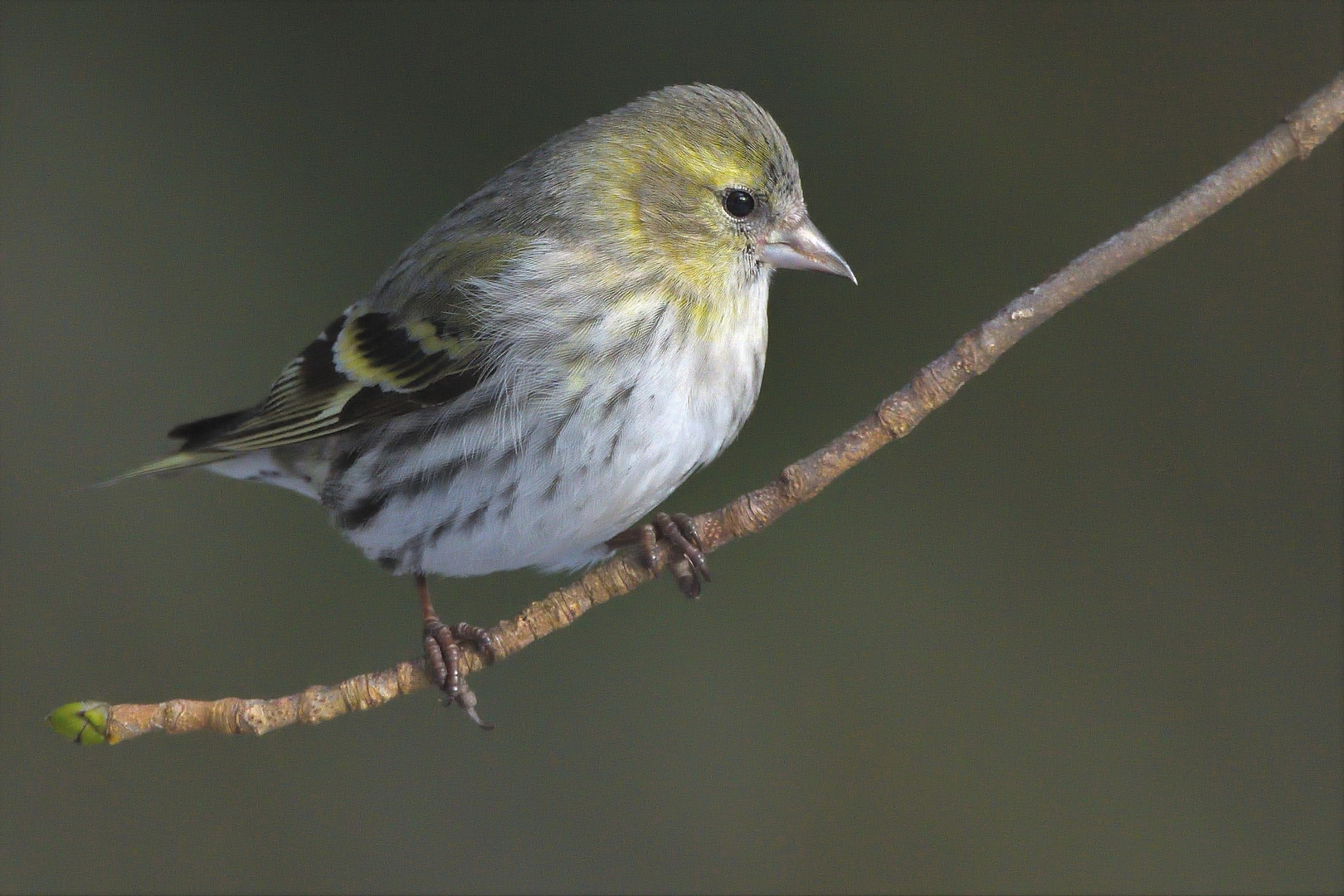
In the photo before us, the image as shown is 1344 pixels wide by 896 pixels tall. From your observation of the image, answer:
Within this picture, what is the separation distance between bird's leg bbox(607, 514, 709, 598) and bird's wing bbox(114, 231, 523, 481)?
339mm

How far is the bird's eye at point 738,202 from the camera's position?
6.23ft

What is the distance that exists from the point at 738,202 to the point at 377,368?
618 mm

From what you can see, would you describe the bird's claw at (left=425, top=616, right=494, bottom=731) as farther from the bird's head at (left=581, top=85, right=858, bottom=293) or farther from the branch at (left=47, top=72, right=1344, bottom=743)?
the bird's head at (left=581, top=85, right=858, bottom=293)

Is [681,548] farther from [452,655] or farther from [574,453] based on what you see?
[452,655]

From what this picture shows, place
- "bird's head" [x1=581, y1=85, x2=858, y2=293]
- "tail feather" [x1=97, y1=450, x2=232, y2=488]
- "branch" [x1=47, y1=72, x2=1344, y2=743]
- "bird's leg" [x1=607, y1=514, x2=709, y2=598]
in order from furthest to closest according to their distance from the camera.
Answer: "tail feather" [x1=97, y1=450, x2=232, y2=488] < "bird's head" [x1=581, y1=85, x2=858, y2=293] < "bird's leg" [x1=607, y1=514, x2=709, y2=598] < "branch" [x1=47, y1=72, x2=1344, y2=743]

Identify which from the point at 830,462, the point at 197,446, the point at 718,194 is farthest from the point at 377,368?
the point at 830,462

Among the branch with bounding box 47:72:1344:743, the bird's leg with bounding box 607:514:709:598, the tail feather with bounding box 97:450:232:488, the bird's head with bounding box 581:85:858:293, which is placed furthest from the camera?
the tail feather with bounding box 97:450:232:488

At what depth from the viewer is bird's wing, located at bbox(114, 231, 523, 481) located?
1.91 meters

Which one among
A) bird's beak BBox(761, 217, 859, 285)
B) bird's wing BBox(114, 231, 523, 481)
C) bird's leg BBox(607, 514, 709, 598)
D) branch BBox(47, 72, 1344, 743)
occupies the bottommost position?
branch BBox(47, 72, 1344, 743)

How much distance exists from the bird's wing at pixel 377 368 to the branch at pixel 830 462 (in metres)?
0.48

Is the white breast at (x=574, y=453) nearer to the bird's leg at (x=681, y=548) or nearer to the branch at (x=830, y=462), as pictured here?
the bird's leg at (x=681, y=548)

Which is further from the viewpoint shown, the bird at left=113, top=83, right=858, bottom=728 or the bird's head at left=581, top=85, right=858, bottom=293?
the bird's head at left=581, top=85, right=858, bottom=293

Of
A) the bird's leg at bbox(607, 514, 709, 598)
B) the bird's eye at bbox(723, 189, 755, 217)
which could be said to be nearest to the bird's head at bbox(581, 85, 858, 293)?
the bird's eye at bbox(723, 189, 755, 217)

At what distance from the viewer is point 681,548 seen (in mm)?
1731
